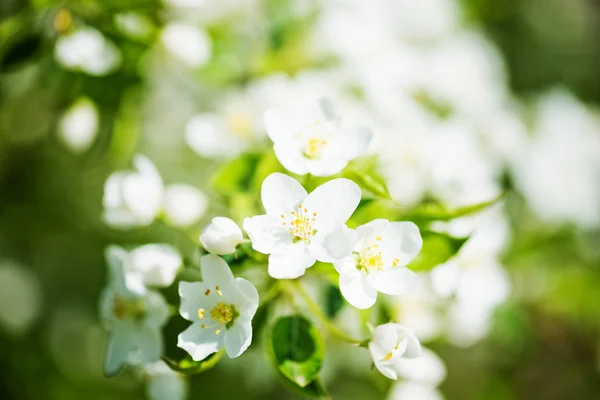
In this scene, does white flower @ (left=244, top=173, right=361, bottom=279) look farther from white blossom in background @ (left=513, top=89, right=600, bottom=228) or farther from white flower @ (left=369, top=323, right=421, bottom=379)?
white blossom in background @ (left=513, top=89, right=600, bottom=228)

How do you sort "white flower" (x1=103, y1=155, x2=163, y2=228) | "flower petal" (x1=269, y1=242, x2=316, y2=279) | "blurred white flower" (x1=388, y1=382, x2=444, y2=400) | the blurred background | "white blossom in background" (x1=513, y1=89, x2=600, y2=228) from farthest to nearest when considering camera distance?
"white blossom in background" (x1=513, y1=89, x2=600, y2=228) < the blurred background < "blurred white flower" (x1=388, y1=382, x2=444, y2=400) < "white flower" (x1=103, y1=155, x2=163, y2=228) < "flower petal" (x1=269, y1=242, x2=316, y2=279)

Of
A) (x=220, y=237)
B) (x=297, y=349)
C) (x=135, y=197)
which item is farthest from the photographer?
(x=135, y=197)

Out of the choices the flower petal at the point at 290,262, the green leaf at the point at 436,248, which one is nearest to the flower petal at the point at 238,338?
the flower petal at the point at 290,262

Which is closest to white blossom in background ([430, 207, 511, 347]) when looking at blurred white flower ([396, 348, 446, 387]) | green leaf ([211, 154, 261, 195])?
blurred white flower ([396, 348, 446, 387])

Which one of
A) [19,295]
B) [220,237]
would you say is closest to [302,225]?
[220,237]

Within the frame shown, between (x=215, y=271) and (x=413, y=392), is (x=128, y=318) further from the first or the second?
(x=413, y=392)

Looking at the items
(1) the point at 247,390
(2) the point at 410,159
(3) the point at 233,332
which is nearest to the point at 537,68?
(2) the point at 410,159

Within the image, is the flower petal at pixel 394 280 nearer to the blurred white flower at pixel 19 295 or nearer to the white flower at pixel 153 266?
the white flower at pixel 153 266
